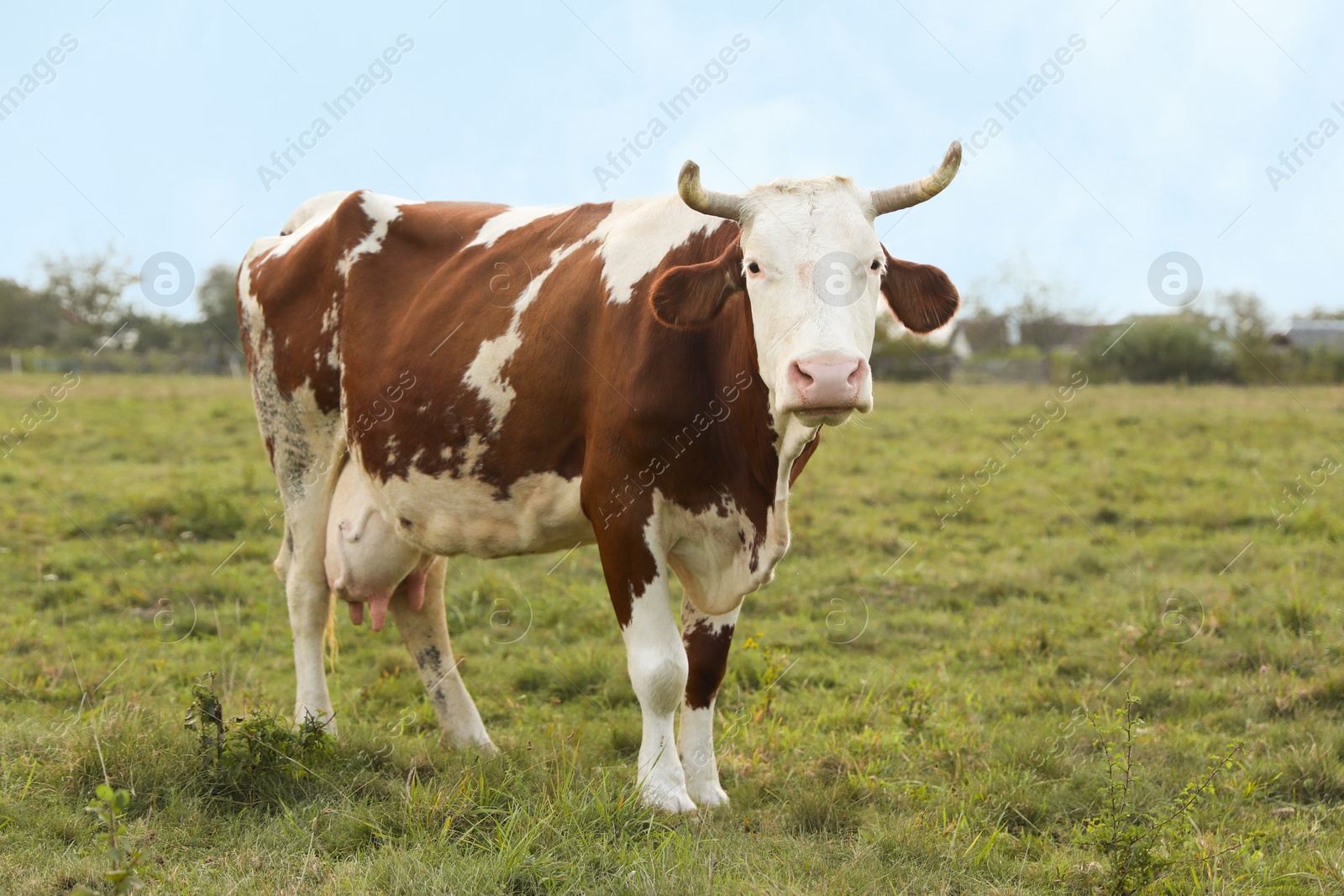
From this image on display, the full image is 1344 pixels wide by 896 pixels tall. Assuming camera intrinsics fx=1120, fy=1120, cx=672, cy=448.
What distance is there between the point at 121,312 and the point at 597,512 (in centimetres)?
3190

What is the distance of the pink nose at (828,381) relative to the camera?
10.7ft

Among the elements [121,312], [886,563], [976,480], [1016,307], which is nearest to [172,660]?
[886,563]

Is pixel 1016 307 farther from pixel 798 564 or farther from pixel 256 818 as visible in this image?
pixel 256 818

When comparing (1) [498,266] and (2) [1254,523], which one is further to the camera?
(2) [1254,523]

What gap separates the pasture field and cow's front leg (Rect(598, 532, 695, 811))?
0.18m

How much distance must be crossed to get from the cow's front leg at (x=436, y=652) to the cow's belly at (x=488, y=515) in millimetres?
636

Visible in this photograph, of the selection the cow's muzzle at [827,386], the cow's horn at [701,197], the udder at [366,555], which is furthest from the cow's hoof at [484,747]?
the cow's horn at [701,197]

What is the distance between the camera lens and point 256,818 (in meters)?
3.84

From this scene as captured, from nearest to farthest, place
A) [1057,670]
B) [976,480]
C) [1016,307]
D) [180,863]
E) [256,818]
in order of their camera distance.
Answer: [180,863] → [256,818] → [1057,670] → [976,480] → [1016,307]

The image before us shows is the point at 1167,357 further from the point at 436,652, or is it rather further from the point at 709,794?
the point at 709,794

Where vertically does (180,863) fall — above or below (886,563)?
below

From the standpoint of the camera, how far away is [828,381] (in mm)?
3283

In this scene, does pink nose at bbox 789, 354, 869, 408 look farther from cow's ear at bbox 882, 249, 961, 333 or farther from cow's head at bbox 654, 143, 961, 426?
cow's ear at bbox 882, 249, 961, 333

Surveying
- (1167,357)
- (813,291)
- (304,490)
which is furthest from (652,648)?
(1167,357)
